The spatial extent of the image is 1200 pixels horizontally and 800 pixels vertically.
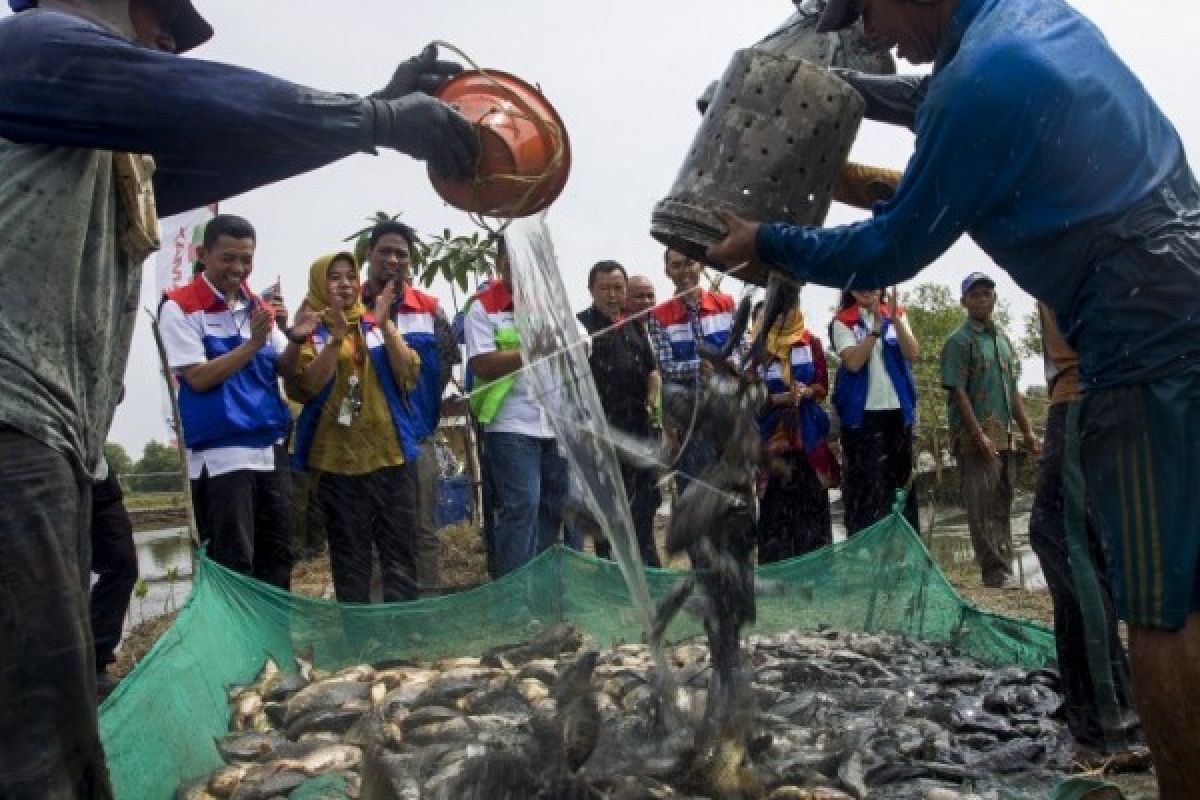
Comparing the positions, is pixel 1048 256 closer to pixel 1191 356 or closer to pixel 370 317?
pixel 1191 356

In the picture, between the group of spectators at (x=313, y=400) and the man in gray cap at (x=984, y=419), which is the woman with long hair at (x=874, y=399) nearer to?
the man in gray cap at (x=984, y=419)

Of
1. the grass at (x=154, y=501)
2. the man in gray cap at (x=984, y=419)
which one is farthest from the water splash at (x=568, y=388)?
the grass at (x=154, y=501)

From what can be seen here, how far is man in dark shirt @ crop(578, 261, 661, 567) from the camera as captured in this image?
24.7 feet

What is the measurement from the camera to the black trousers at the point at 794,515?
794 cm

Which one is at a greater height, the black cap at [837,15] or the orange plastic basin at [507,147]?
the black cap at [837,15]

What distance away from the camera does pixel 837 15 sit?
3223 millimetres

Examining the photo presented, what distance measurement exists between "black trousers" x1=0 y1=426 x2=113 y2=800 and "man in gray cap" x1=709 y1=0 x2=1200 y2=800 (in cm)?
219

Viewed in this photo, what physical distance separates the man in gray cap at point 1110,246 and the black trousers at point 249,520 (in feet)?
14.3

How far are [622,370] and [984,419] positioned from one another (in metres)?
2.98

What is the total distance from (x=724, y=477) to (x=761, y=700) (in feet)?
3.51

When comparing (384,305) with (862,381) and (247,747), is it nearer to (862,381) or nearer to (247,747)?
(247,747)

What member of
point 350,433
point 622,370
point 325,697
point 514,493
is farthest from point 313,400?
point 325,697

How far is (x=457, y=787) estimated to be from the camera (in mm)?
3439

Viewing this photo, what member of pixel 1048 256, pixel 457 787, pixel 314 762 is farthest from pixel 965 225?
pixel 314 762
